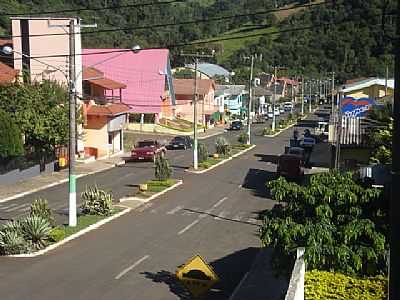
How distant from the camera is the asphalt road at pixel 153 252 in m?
16.9

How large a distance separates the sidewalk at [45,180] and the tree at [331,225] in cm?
2095

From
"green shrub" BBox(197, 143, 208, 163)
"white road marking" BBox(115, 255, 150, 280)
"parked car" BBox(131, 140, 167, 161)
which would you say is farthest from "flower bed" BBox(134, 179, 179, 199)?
"white road marking" BBox(115, 255, 150, 280)

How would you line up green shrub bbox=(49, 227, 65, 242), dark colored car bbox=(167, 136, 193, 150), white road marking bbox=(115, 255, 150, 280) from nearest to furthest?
1. white road marking bbox=(115, 255, 150, 280)
2. green shrub bbox=(49, 227, 65, 242)
3. dark colored car bbox=(167, 136, 193, 150)

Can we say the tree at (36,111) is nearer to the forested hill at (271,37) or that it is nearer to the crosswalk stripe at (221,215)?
the crosswalk stripe at (221,215)

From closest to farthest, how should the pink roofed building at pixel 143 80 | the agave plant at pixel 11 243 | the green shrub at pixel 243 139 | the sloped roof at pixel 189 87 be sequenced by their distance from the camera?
1. the agave plant at pixel 11 243
2. the green shrub at pixel 243 139
3. the pink roofed building at pixel 143 80
4. the sloped roof at pixel 189 87

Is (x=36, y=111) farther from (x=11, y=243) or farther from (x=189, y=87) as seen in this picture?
(x=189, y=87)

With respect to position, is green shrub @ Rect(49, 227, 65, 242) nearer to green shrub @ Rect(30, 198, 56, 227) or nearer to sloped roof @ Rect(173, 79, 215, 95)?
green shrub @ Rect(30, 198, 56, 227)

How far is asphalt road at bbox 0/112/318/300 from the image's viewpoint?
55.5 feet

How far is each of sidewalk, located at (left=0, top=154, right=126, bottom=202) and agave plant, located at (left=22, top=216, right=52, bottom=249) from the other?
10.8 metres

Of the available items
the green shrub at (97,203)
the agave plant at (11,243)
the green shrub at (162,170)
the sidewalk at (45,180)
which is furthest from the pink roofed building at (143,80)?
the agave plant at (11,243)

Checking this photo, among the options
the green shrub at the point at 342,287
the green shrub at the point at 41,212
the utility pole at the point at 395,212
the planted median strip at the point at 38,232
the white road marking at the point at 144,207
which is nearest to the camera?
the utility pole at the point at 395,212

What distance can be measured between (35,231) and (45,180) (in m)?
17.2

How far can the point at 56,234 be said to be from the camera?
22.7 metres

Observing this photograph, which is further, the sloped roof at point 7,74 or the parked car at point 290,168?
the sloped roof at point 7,74
